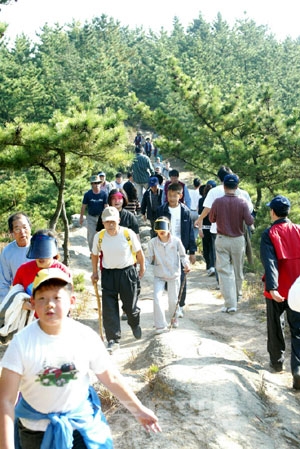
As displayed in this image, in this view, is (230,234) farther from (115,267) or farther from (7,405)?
(7,405)

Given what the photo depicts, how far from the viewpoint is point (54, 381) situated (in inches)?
98.9

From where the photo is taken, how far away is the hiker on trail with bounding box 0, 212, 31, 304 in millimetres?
4965

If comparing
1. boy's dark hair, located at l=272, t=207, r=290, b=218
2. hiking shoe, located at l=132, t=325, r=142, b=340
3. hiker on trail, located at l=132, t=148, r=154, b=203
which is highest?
hiker on trail, located at l=132, t=148, r=154, b=203

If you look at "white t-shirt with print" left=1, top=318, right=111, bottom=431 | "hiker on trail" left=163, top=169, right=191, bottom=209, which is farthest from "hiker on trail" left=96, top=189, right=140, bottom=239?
"white t-shirt with print" left=1, top=318, right=111, bottom=431

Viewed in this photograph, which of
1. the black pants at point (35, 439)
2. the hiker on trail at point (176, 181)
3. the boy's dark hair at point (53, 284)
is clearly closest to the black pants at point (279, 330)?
the black pants at point (35, 439)

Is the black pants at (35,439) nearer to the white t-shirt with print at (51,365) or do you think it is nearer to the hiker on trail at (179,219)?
the white t-shirt with print at (51,365)

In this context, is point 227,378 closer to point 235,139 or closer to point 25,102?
point 235,139

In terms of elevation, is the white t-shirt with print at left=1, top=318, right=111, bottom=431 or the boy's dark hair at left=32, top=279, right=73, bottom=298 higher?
the boy's dark hair at left=32, top=279, right=73, bottom=298

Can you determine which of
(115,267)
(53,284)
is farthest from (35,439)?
(115,267)

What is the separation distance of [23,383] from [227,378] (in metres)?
2.50

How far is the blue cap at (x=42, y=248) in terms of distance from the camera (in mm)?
4113

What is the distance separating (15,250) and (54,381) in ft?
8.83

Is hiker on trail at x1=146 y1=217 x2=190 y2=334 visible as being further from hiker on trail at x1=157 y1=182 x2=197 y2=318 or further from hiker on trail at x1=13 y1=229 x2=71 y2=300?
hiker on trail at x1=13 y1=229 x2=71 y2=300

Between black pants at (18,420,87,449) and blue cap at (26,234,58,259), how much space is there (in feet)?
5.41
